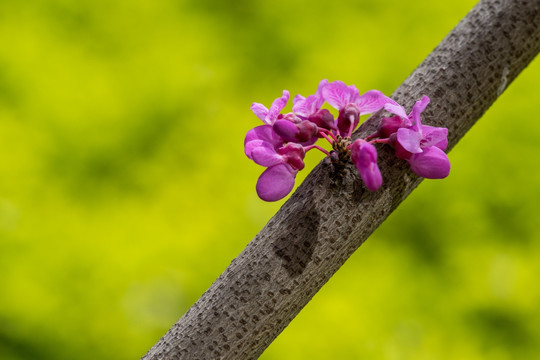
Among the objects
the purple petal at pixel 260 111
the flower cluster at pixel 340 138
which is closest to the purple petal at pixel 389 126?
the flower cluster at pixel 340 138

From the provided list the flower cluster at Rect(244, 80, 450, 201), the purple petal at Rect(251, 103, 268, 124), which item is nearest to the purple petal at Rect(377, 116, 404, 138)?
the flower cluster at Rect(244, 80, 450, 201)

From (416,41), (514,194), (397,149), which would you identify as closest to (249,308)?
(397,149)

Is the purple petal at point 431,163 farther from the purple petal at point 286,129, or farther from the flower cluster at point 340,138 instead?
the purple petal at point 286,129

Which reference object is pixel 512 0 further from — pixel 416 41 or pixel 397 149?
pixel 416 41

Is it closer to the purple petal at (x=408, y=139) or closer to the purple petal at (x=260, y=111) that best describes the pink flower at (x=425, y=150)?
the purple petal at (x=408, y=139)

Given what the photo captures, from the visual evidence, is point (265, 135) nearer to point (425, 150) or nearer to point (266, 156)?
point (266, 156)

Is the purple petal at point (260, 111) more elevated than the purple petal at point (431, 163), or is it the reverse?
the purple petal at point (431, 163)

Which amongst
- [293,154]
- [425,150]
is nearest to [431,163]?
[425,150]

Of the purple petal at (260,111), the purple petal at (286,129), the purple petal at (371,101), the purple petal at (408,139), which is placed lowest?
the purple petal at (286,129)
